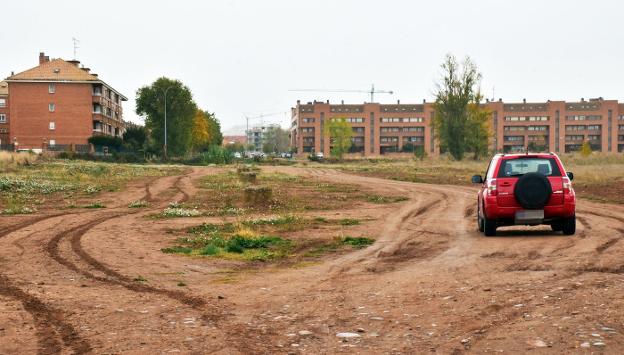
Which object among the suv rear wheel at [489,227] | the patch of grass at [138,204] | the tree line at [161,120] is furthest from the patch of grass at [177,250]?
the tree line at [161,120]

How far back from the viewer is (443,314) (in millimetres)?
7223

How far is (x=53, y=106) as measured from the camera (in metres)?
96.9

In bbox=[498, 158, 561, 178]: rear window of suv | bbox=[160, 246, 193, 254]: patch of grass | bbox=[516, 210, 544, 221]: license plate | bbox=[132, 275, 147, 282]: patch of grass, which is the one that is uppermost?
bbox=[498, 158, 561, 178]: rear window of suv

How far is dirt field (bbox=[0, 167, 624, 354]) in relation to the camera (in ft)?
20.3

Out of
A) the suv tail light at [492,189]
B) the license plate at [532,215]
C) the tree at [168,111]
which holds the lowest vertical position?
the license plate at [532,215]

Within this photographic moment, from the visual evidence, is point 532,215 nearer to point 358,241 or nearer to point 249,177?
point 358,241

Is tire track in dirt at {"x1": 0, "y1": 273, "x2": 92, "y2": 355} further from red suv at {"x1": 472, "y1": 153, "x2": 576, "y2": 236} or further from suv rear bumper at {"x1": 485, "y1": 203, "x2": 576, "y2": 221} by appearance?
red suv at {"x1": 472, "y1": 153, "x2": 576, "y2": 236}

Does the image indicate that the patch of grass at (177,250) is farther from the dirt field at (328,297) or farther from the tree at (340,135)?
the tree at (340,135)

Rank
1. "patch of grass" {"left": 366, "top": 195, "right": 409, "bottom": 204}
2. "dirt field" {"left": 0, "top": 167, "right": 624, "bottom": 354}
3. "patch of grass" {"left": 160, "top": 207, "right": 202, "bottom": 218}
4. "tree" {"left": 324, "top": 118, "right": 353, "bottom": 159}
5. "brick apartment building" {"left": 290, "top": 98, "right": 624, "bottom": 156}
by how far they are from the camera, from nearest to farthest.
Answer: "dirt field" {"left": 0, "top": 167, "right": 624, "bottom": 354} → "patch of grass" {"left": 160, "top": 207, "right": 202, "bottom": 218} → "patch of grass" {"left": 366, "top": 195, "right": 409, "bottom": 204} → "tree" {"left": 324, "top": 118, "right": 353, "bottom": 159} → "brick apartment building" {"left": 290, "top": 98, "right": 624, "bottom": 156}

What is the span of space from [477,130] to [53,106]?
2192 inches

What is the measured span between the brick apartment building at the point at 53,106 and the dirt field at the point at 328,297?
8661cm

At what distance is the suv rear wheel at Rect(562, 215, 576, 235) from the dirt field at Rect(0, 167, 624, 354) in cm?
22

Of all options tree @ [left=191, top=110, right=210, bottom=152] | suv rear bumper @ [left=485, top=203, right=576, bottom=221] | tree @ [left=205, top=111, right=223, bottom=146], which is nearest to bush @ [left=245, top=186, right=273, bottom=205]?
suv rear bumper @ [left=485, top=203, right=576, bottom=221]

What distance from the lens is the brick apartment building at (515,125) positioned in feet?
537
